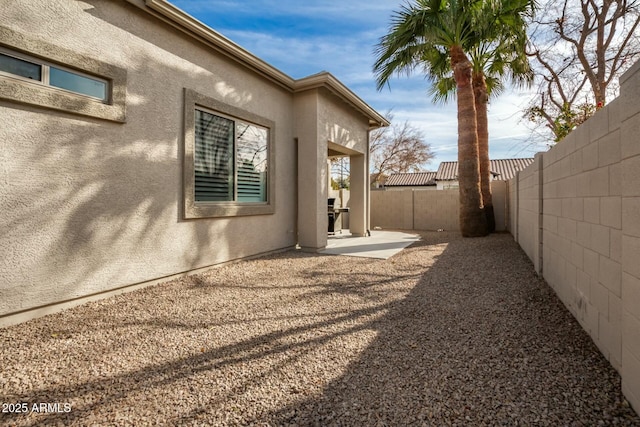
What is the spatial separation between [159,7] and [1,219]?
→ 10.8 feet

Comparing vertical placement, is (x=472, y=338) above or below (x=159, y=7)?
below

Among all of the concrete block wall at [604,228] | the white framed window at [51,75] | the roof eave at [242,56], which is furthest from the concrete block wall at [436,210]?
the white framed window at [51,75]

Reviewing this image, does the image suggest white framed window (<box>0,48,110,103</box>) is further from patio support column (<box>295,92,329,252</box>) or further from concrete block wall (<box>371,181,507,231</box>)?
concrete block wall (<box>371,181,507,231</box>)

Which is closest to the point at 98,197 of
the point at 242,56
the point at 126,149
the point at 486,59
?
the point at 126,149

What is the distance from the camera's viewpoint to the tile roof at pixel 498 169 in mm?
29078

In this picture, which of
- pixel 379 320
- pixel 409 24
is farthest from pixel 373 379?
pixel 409 24

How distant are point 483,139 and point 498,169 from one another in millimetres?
23633

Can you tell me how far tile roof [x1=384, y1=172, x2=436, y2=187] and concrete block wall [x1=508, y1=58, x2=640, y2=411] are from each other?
96.2 ft

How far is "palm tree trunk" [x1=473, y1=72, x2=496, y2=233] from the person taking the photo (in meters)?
9.85

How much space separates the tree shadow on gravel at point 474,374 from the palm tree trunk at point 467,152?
5587mm

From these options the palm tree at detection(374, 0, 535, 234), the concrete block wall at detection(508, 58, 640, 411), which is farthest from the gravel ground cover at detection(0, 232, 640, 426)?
the palm tree at detection(374, 0, 535, 234)

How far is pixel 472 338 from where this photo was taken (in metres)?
2.75

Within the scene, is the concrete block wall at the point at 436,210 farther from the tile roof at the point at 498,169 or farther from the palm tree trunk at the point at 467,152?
the tile roof at the point at 498,169

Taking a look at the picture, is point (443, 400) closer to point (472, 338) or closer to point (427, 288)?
point (472, 338)
